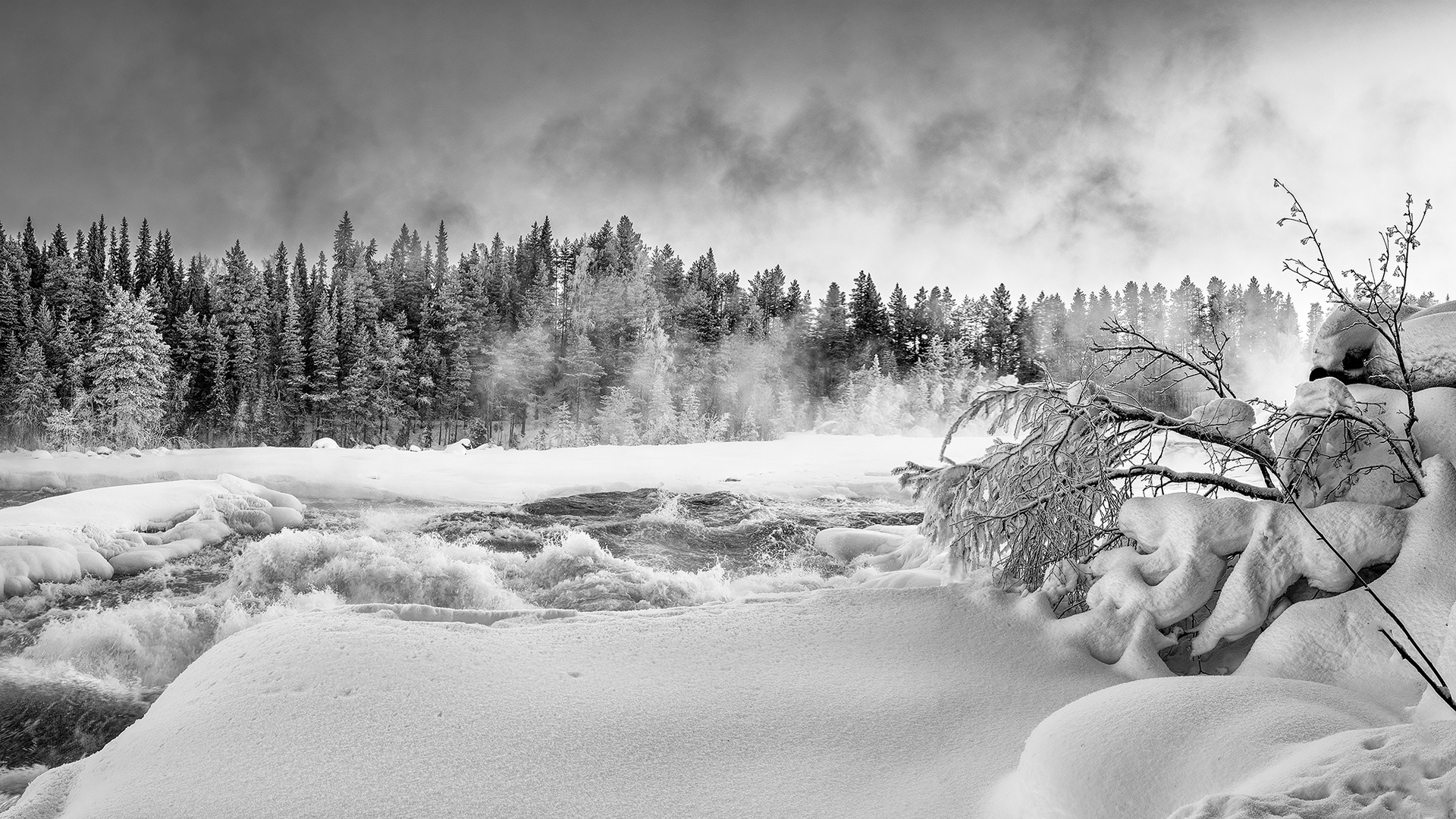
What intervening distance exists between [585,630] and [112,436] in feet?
138

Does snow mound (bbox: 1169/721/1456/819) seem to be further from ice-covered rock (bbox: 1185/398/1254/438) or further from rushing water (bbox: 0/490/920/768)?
rushing water (bbox: 0/490/920/768)

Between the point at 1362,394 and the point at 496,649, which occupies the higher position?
the point at 1362,394

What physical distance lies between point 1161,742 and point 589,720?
230 cm

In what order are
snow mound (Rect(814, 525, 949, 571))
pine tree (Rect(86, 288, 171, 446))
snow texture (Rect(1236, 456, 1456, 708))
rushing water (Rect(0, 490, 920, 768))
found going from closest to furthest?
1. snow texture (Rect(1236, 456, 1456, 708))
2. rushing water (Rect(0, 490, 920, 768))
3. snow mound (Rect(814, 525, 949, 571))
4. pine tree (Rect(86, 288, 171, 446))

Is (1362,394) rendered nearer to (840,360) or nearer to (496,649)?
(496,649)

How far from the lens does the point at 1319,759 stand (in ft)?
6.68

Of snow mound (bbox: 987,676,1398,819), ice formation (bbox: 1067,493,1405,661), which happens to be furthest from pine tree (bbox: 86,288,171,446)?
snow mound (bbox: 987,676,1398,819)

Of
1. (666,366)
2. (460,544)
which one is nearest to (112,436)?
(666,366)

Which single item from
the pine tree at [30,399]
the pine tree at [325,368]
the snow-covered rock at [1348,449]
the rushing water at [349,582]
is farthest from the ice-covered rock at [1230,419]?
the pine tree at [325,368]

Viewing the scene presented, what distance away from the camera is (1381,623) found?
11.6 ft

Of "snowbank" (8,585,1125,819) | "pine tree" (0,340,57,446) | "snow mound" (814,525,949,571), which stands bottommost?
"snow mound" (814,525,949,571)

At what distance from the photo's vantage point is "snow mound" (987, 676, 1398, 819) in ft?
7.57

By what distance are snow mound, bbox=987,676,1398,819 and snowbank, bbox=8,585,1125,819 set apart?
413 mm

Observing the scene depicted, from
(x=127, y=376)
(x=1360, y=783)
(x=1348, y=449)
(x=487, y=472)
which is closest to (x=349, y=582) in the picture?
(x=1360, y=783)
